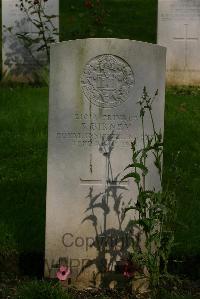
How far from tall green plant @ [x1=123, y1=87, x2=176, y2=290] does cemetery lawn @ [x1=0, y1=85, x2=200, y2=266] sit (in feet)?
0.49

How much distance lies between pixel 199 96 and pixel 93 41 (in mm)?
5442

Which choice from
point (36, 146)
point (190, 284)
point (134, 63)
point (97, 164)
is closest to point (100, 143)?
point (97, 164)

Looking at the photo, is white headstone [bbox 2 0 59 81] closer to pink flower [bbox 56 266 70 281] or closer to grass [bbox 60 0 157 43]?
grass [bbox 60 0 157 43]

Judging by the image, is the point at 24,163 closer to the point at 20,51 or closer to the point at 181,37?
the point at 20,51

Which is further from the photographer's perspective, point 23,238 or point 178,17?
point 178,17

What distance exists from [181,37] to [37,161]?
13.4 ft

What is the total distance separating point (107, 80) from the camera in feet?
17.3

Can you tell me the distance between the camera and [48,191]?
5328mm

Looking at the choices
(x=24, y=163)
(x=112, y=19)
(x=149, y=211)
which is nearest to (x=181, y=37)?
(x=112, y=19)

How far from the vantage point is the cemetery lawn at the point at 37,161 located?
6.19 m

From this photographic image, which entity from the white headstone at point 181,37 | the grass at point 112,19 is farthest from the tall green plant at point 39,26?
the white headstone at point 181,37

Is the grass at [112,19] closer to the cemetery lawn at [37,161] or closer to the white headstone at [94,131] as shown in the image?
the cemetery lawn at [37,161]

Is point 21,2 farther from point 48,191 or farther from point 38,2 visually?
point 48,191

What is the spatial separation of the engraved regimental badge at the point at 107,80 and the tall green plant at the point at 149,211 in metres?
0.14
